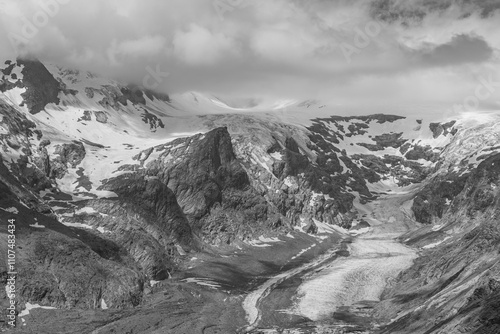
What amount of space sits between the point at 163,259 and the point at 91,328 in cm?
6361

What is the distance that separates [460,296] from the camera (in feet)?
351

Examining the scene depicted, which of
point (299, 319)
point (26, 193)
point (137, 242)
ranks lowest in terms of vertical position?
point (299, 319)

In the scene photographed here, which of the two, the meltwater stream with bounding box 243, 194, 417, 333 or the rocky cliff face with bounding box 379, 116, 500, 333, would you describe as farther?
the meltwater stream with bounding box 243, 194, 417, 333

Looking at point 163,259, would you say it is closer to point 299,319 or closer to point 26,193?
point 26,193

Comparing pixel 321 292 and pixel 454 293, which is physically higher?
pixel 454 293

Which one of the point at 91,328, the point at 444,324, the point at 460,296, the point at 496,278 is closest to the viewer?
the point at 444,324

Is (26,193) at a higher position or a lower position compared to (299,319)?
higher

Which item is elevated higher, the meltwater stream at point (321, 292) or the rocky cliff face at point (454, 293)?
the rocky cliff face at point (454, 293)

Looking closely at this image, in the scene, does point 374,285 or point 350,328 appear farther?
point 374,285

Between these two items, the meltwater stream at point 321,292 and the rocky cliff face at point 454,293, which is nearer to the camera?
the rocky cliff face at point 454,293

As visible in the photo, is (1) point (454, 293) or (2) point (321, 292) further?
(2) point (321, 292)

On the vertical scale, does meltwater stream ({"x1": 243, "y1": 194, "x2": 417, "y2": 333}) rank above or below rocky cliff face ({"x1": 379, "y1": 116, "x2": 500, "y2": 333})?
below

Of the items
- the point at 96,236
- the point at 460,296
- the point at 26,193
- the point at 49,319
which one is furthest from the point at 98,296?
the point at 460,296

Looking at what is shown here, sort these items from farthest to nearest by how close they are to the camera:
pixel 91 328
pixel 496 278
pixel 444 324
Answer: pixel 91 328, pixel 496 278, pixel 444 324
